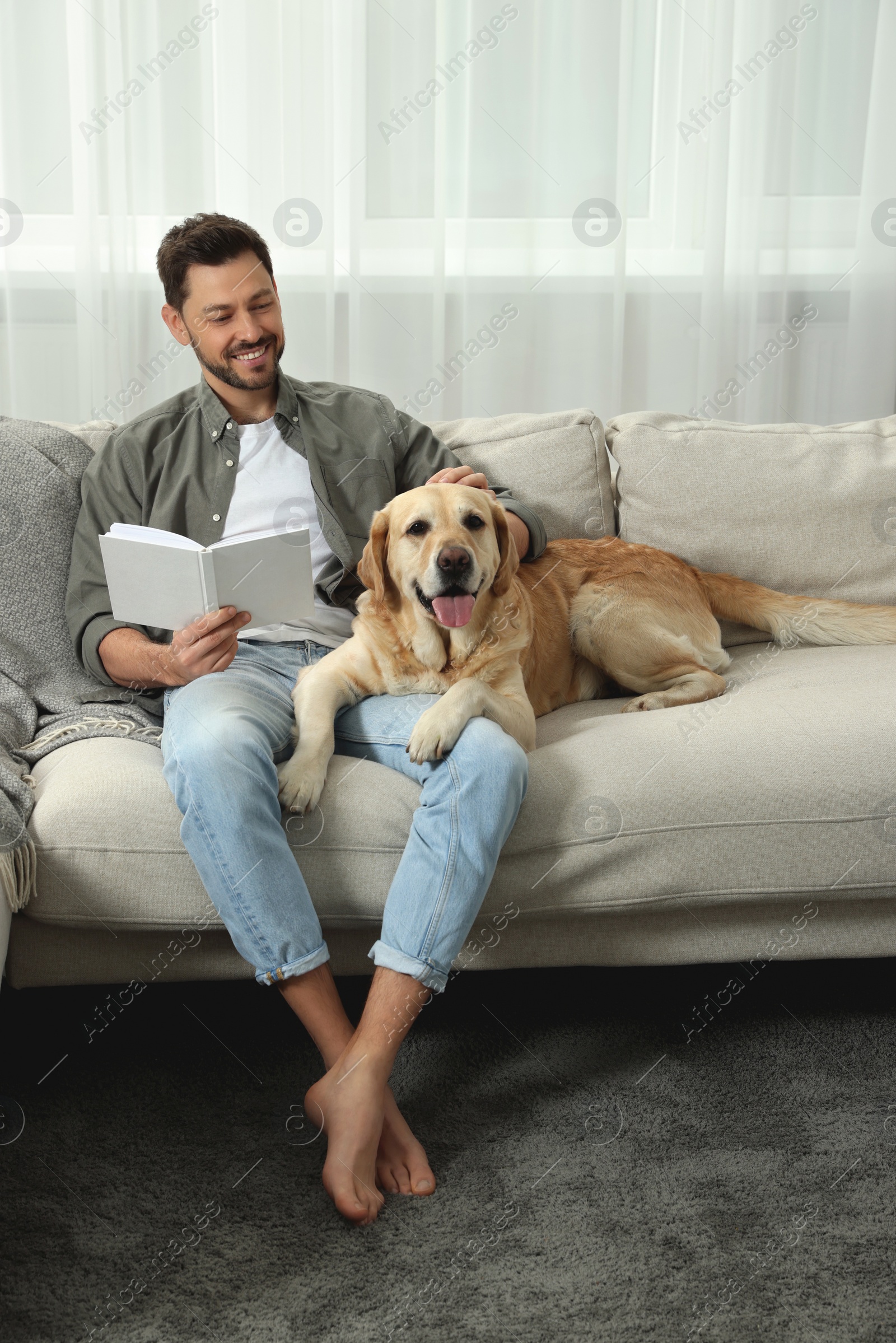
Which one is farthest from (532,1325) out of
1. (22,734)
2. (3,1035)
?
(22,734)

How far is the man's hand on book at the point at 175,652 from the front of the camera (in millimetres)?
1731

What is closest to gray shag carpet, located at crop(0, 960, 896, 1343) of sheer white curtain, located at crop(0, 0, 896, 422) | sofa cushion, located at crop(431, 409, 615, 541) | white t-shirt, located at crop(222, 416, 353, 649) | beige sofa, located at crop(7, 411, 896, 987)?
beige sofa, located at crop(7, 411, 896, 987)

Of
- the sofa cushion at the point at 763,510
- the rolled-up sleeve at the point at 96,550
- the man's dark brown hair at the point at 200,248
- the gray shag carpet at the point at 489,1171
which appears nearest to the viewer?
the gray shag carpet at the point at 489,1171

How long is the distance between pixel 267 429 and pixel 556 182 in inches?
70.5

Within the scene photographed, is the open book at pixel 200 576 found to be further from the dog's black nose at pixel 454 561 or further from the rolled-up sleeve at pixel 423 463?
the rolled-up sleeve at pixel 423 463

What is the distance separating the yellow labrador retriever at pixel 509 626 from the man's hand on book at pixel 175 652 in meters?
0.17

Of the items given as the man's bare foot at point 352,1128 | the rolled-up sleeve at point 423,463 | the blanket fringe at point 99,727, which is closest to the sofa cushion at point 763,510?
the rolled-up sleeve at point 423,463

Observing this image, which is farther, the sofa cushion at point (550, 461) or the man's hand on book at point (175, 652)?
the sofa cushion at point (550, 461)

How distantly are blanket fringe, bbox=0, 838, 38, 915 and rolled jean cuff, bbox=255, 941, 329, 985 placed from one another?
0.37 metres

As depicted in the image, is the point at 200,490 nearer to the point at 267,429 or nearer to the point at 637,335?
the point at 267,429

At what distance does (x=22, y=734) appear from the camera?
6.12 feet

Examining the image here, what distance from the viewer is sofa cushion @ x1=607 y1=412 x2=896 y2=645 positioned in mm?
2475

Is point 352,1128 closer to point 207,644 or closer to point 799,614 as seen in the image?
point 207,644

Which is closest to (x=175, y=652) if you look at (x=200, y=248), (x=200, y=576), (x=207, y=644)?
(x=207, y=644)
